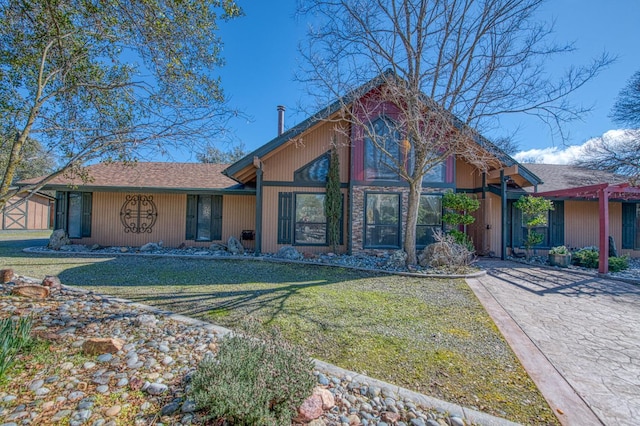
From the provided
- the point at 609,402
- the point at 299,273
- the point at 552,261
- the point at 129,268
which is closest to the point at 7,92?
the point at 129,268

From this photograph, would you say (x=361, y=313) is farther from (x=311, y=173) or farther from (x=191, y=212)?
(x=191, y=212)

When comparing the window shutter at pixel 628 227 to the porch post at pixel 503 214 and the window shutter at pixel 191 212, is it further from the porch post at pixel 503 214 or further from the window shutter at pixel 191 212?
the window shutter at pixel 191 212

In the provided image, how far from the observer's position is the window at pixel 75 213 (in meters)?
11.6

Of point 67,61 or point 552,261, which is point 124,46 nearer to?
point 67,61

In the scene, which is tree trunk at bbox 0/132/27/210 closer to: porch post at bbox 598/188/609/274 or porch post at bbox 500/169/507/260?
porch post at bbox 500/169/507/260

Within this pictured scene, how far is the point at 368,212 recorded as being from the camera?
1009 cm

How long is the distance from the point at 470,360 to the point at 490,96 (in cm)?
680

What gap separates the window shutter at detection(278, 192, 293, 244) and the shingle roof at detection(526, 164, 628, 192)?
30.7 feet

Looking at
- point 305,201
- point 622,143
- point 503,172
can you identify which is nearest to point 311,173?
point 305,201

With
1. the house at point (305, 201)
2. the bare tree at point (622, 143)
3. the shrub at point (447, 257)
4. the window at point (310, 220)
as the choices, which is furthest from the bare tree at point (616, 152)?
the window at point (310, 220)

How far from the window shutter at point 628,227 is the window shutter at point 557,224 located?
2649mm

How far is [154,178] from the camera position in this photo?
12453 millimetres

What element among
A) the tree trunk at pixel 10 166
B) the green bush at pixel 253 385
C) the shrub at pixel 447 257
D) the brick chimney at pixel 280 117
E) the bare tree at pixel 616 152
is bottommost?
the green bush at pixel 253 385

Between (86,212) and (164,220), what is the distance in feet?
9.80
